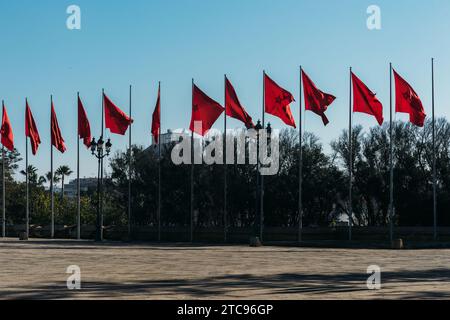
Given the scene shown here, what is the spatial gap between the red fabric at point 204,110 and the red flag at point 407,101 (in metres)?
9.87

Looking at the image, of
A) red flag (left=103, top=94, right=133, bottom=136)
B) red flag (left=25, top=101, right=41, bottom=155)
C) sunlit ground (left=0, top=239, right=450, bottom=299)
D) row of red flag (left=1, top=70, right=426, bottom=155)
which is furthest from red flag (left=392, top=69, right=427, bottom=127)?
red flag (left=25, top=101, right=41, bottom=155)

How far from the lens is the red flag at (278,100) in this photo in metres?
38.8

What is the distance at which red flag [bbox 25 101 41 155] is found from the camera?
165ft

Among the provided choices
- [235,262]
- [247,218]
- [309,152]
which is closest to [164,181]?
[247,218]

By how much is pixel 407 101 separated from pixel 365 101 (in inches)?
87.4

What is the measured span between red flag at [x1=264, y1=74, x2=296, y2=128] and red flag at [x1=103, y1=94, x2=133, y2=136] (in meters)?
10.0

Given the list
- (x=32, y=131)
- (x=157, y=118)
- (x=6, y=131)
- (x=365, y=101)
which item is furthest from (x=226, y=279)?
(x=6, y=131)

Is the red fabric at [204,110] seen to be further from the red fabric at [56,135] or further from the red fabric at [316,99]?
the red fabric at [56,135]

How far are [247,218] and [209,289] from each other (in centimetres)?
5597

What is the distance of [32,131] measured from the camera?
50438 mm

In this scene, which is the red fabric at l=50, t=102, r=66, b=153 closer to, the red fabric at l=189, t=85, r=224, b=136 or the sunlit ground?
the red fabric at l=189, t=85, r=224, b=136

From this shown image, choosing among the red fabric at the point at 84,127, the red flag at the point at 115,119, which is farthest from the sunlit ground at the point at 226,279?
the red fabric at the point at 84,127

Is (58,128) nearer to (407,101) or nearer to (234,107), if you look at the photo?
(234,107)
